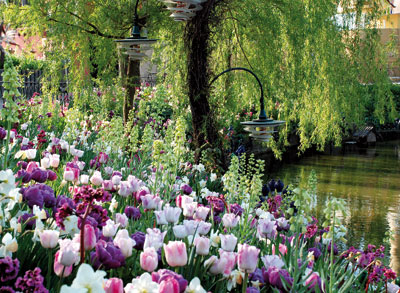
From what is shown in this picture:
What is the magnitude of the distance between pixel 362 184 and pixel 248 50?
5.03 meters

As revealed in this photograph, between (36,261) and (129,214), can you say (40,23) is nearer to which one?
(129,214)

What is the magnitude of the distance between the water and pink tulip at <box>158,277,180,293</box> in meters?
4.83

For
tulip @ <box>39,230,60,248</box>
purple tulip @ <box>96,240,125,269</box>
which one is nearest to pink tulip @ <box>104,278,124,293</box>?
purple tulip @ <box>96,240,125,269</box>

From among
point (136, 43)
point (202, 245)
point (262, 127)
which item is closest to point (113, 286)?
point (202, 245)

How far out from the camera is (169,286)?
1286 millimetres

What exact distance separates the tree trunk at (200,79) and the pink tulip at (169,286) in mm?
4529

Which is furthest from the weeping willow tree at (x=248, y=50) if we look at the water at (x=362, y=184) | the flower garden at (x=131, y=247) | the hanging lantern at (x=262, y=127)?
the flower garden at (x=131, y=247)

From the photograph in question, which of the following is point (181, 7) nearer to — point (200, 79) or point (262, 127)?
point (200, 79)

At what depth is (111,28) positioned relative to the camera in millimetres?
7324

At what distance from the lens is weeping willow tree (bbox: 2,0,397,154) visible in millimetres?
6008

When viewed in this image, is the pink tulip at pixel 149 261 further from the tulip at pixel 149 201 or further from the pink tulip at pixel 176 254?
the tulip at pixel 149 201

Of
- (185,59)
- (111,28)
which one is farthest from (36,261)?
(111,28)

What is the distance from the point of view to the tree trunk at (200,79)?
588cm

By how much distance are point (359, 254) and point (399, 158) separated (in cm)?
1189
